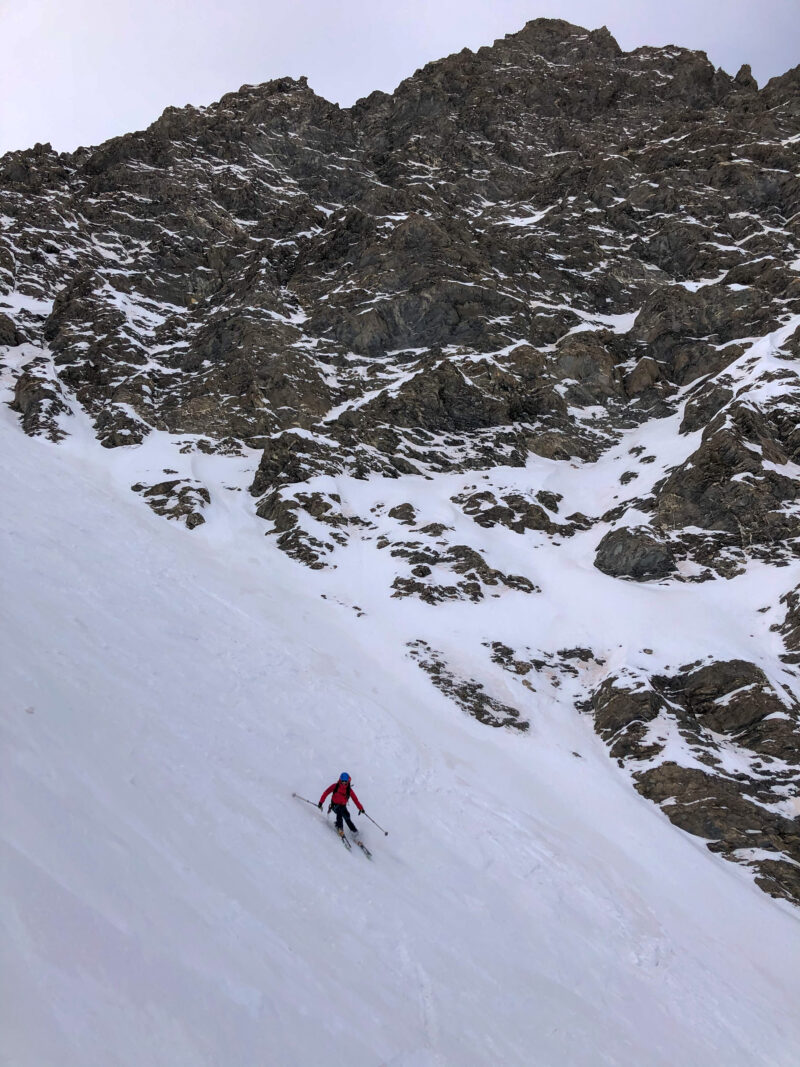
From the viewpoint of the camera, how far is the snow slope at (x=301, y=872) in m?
5.95

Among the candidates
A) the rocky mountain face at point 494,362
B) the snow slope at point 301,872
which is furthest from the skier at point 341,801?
the rocky mountain face at point 494,362

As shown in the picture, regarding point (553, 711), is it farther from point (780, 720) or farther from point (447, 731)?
point (780, 720)

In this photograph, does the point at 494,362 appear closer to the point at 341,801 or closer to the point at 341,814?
the point at 341,801

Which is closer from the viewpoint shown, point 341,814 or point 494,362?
point 341,814

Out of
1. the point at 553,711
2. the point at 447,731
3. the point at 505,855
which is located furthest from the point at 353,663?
the point at 505,855

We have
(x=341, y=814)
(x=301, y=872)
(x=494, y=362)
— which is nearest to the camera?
(x=301, y=872)

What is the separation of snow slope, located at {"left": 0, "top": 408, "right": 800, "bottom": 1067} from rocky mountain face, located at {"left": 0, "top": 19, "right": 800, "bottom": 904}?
356 centimetres

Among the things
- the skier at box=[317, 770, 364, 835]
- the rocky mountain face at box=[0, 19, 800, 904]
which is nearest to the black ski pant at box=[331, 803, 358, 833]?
the skier at box=[317, 770, 364, 835]

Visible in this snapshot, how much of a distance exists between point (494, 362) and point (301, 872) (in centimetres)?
4459

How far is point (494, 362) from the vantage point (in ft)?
163

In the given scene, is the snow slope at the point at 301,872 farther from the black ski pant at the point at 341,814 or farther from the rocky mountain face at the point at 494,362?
the rocky mountain face at the point at 494,362

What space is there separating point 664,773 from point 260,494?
81.2 feet

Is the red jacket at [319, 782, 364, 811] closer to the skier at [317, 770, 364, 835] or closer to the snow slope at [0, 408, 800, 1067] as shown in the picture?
the skier at [317, 770, 364, 835]

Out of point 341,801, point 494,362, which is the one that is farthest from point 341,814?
point 494,362
